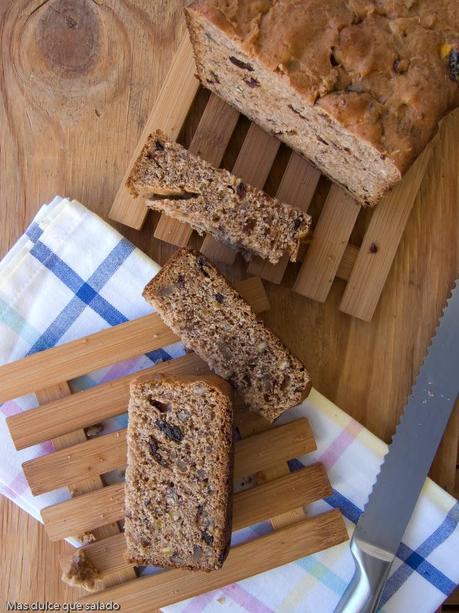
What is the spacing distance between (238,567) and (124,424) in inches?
27.9

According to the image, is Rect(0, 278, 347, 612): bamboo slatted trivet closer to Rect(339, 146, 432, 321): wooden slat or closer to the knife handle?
the knife handle

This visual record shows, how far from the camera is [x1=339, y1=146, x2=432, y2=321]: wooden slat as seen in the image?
238cm

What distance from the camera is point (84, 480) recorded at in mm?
2342

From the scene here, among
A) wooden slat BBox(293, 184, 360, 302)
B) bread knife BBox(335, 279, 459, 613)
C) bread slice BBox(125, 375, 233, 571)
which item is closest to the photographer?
bread slice BBox(125, 375, 233, 571)

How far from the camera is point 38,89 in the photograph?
2.49m

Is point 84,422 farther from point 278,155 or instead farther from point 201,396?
point 278,155

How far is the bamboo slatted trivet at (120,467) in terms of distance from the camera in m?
2.32

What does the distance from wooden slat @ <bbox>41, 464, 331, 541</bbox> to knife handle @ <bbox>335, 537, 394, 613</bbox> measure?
0.26m

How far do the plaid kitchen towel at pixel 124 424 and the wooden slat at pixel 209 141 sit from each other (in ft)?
0.47

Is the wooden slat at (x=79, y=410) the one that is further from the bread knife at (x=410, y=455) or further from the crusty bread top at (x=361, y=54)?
the crusty bread top at (x=361, y=54)

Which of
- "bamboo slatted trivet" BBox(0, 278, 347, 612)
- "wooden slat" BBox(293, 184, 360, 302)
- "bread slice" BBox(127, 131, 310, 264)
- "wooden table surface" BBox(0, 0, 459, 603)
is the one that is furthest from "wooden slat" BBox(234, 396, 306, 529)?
"bread slice" BBox(127, 131, 310, 264)

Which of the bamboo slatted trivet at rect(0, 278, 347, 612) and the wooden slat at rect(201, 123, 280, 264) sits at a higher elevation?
the wooden slat at rect(201, 123, 280, 264)

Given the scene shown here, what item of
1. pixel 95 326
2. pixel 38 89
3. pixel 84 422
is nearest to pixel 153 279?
pixel 95 326

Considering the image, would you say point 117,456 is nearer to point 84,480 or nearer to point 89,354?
point 84,480
